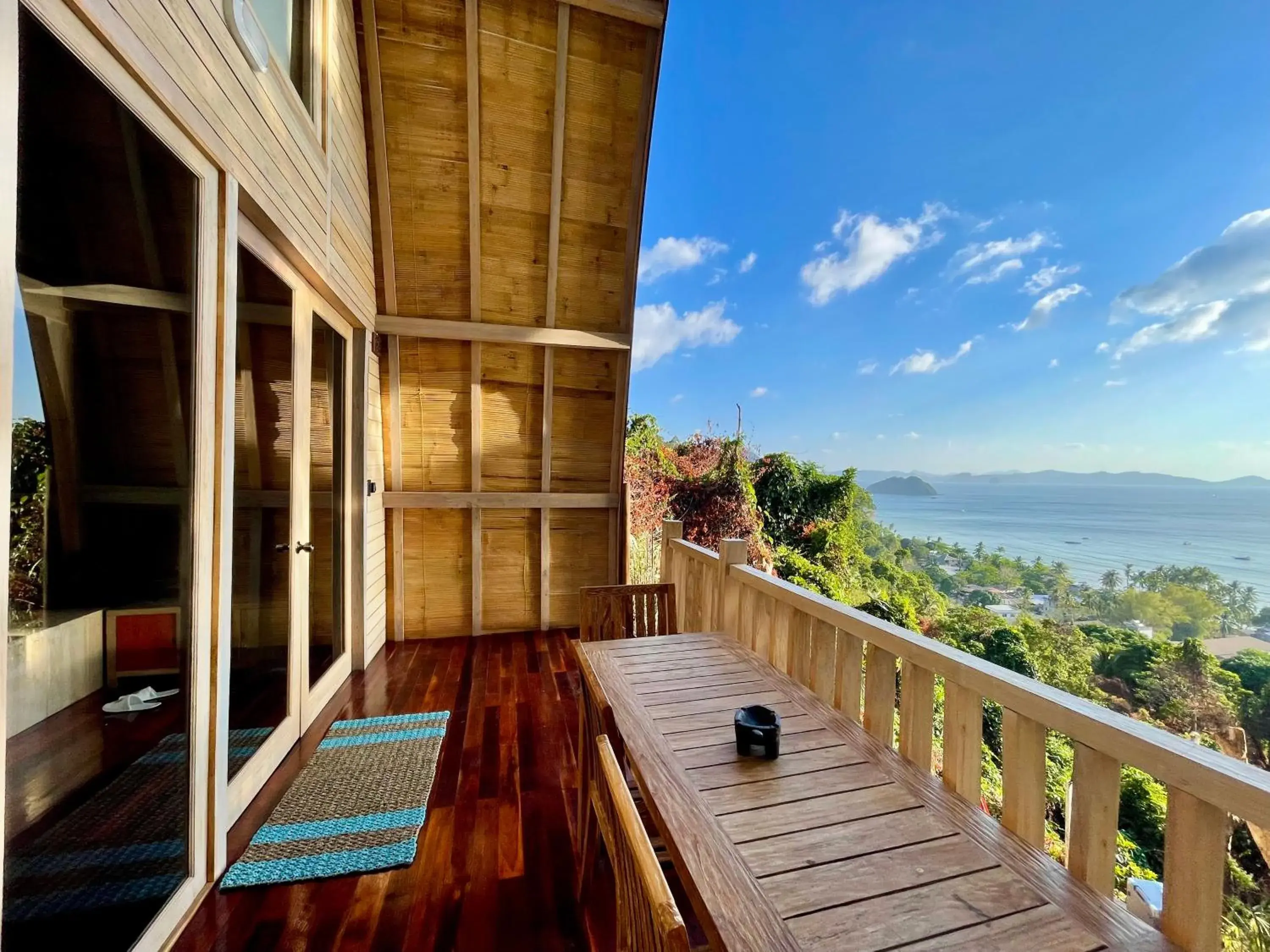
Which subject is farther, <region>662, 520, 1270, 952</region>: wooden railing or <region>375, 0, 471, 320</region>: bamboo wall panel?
<region>375, 0, 471, 320</region>: bamboo wall panel

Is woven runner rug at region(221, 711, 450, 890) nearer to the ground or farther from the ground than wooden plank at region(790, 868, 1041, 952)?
nearer to the ground

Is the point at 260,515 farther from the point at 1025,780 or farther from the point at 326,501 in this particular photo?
the point at 1025,780

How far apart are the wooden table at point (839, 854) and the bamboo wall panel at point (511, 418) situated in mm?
3086

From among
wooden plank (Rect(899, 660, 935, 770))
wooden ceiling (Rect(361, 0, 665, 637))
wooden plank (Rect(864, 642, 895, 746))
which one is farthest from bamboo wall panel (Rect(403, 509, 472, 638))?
wooden plank (Rect(899, 660, 935, 770))

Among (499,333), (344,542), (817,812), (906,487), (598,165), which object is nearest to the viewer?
(817,812)

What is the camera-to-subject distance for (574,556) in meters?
4.46

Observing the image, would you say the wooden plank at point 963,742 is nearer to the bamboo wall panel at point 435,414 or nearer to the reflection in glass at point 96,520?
the reflection in glass at point 96,520

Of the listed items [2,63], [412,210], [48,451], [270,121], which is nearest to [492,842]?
[48,451]

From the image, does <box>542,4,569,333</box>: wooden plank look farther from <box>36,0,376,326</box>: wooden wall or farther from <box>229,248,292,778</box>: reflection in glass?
<box>229,248,292,778</box>: reflection in glass

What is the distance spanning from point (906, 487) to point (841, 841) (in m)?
15.2

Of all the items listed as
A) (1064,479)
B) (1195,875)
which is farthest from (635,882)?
(1064,479)

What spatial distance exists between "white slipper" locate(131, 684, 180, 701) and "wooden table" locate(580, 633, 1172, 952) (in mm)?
1346

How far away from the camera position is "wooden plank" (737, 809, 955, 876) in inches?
35.4

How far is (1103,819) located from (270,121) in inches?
132
